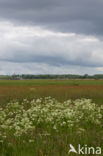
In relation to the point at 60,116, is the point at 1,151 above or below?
below

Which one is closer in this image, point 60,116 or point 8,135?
point 8,135

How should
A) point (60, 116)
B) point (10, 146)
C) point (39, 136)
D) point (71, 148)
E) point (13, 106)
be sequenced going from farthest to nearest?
point (13, 106) < point (60, 116) < point (39, 136) < point (10, 146) < point (71, 148)

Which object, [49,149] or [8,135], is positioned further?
[8,135]

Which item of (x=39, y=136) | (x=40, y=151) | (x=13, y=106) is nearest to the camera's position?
(x=40, y=151)

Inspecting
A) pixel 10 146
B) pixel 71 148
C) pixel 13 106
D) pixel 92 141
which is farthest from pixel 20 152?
pixel 13 106

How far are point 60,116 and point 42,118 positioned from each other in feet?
4.41

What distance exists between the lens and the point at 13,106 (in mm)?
17250

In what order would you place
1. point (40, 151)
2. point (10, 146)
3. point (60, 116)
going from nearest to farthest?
point (40, 151) < point (10, 146) < point (60, 116)

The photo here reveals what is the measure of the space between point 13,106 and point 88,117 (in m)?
6.36

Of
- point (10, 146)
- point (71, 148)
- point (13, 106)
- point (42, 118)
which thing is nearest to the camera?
point (71, 148)

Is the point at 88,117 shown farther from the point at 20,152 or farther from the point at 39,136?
the point at 20,152

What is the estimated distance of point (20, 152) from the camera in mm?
8375

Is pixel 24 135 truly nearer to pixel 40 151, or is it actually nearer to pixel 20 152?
pixel 20 152

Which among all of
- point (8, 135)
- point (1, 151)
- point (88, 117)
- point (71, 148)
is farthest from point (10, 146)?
point (88, 117)
